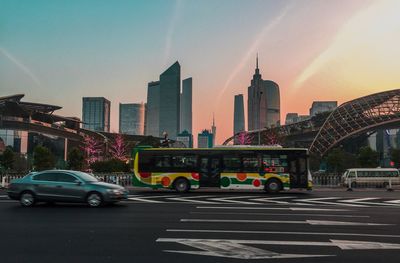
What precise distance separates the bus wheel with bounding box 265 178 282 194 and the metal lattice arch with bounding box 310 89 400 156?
67021 mm

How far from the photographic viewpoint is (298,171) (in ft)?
81.8

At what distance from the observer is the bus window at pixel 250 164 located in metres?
25.1

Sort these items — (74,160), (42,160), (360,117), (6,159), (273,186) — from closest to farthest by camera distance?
1. (273,186)
2. (42,160)
3. (6,159)
4. (74,160)
5. (360,117)

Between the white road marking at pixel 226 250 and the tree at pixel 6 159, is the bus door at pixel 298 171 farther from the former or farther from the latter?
the tree at pixel 6 159

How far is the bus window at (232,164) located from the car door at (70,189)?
10.7 m

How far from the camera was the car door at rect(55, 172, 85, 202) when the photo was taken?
→ 16.3m

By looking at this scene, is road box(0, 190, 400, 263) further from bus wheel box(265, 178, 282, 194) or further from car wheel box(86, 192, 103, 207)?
bus wheel box(265, 178, 282, 194)

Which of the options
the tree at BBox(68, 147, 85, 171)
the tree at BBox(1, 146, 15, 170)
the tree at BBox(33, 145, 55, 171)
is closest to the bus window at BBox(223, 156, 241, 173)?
the tree at BBox(33, 145, 55, 171)

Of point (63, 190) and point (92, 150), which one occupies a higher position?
A: point (92, 150)

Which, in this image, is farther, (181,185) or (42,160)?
(42,160)

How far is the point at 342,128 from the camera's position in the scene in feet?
299

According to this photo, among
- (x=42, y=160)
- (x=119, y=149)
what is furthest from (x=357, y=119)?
(x=42, y=160)

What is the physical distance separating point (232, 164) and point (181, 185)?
10.7 ft

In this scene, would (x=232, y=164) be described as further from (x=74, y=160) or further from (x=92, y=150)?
(x=92, y=150)
